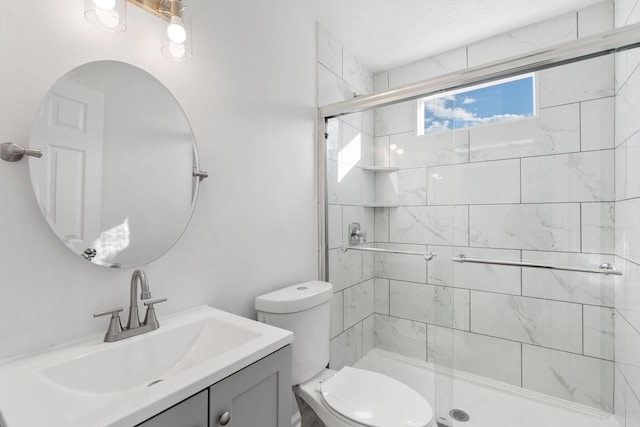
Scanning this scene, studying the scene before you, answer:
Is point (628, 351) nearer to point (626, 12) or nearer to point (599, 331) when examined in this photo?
point (599, 331)

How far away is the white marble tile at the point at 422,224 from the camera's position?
179 cm

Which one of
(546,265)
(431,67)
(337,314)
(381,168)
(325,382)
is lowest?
(325,382)

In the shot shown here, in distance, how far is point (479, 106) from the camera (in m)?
2.00

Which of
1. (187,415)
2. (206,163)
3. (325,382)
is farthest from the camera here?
(325,382)

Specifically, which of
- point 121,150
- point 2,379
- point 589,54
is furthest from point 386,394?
point 589,54

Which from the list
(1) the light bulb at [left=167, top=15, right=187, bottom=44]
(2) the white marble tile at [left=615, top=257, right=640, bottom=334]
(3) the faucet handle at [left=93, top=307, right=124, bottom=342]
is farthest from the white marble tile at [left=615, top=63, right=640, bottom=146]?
(3) the faucet handle at [left=93, top=307, right=124, bottom=342]

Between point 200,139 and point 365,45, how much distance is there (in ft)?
5.21

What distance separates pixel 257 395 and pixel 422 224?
131 centimetres

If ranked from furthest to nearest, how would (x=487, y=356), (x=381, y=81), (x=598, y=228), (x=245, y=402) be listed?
(x=381, y=81) → (x=487, y=356) → (x=598, y=228) → (x=245, y=402)

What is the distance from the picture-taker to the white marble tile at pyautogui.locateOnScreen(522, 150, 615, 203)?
5.53 feet

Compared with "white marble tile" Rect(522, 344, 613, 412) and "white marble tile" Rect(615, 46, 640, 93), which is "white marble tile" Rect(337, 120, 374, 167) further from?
"white marble tile" Rect(522, 344, 613, 412)

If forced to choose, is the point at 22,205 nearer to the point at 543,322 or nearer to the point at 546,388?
the point at 543,322

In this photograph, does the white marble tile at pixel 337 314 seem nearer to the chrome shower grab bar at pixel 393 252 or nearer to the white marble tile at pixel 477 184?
the chrome shower grab bar at pixel 393 252

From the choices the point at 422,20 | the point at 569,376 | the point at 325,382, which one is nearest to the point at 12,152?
the point at 325,382
